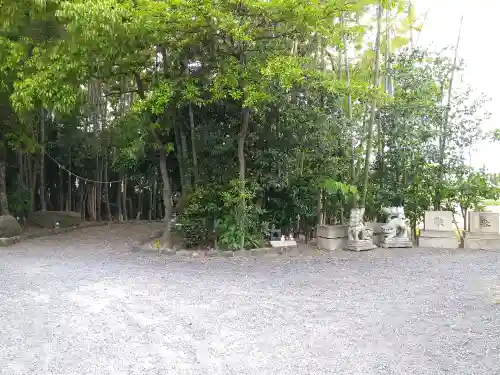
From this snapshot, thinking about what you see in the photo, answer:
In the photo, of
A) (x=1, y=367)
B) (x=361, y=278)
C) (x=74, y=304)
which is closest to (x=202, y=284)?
(x=74, y=304)

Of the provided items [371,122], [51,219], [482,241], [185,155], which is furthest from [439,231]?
[51,219]

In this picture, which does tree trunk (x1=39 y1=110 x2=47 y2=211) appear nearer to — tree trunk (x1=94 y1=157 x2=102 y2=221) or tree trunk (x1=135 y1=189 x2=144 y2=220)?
tree trunk (x1=94 y1=157 x2=102 y2=221)

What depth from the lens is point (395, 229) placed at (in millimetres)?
7086

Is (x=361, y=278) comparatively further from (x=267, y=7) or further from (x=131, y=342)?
(x=267, y=7)

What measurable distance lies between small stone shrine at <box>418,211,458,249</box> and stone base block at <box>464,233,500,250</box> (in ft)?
0.56

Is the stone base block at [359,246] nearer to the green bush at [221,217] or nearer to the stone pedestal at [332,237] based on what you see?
the stone pedestal at [332,237]

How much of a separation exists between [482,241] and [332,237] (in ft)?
7.16

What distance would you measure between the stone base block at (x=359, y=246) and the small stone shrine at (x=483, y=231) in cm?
145

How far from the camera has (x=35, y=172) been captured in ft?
36.0

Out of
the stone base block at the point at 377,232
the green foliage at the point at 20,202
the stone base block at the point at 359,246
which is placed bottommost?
the stone base block at the point at 359,246

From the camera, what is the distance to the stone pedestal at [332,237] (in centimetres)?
700

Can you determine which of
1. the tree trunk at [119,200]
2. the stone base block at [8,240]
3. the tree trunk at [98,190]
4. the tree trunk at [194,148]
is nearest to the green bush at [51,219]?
the tree trunk at [98,190]

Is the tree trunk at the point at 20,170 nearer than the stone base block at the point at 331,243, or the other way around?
the stone base block at the point at 331,243

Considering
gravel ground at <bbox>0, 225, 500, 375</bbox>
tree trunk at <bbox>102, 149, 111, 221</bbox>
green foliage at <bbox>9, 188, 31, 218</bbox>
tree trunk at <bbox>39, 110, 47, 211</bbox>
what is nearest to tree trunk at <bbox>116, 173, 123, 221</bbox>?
tree trunk at <bbox>102, 149, 111, 221</bbox>
